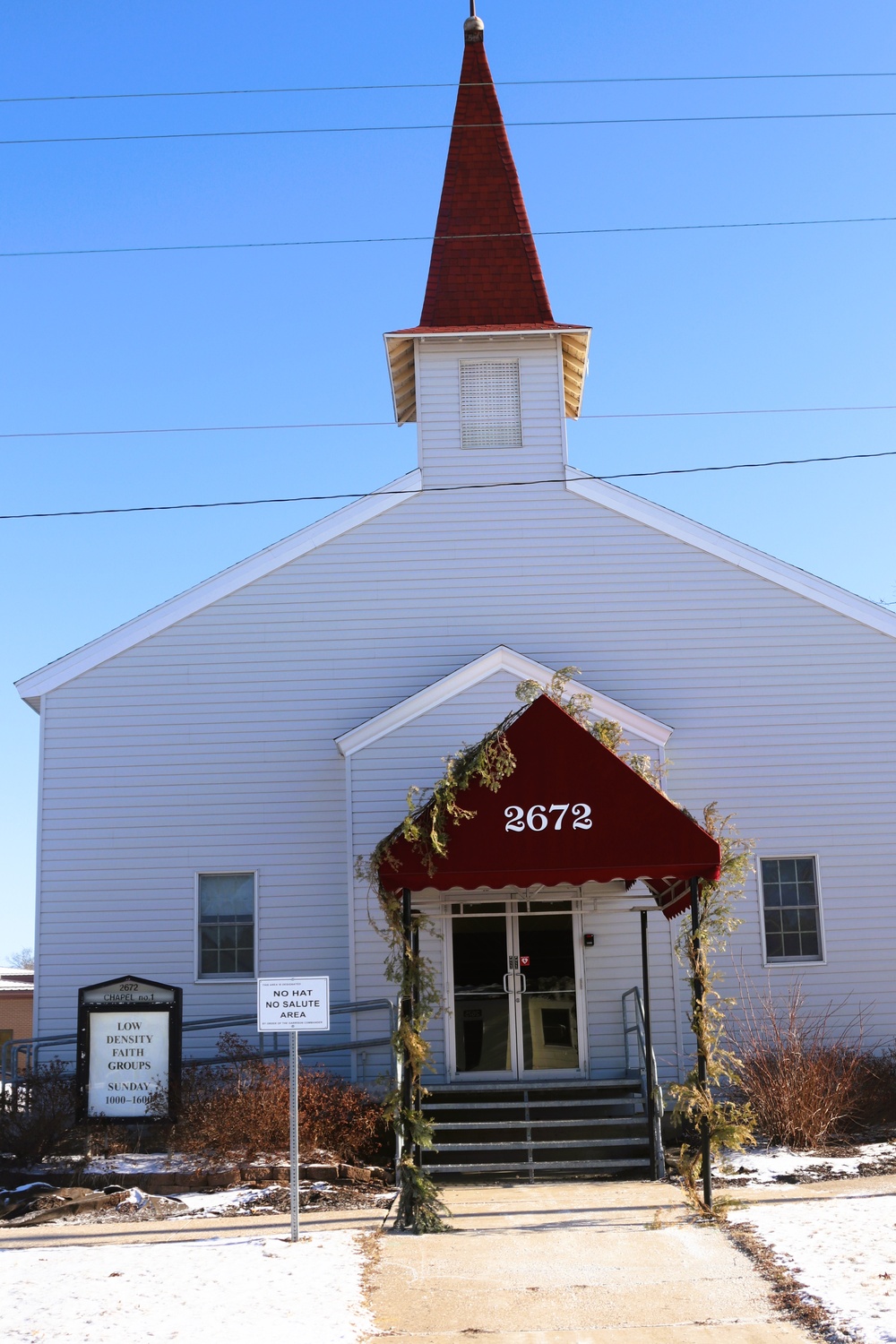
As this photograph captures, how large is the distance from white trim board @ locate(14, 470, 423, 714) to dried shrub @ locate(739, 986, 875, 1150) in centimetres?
834

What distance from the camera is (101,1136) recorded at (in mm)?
13883

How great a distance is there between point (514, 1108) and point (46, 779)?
25.0ft

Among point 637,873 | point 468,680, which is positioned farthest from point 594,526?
point 637,873

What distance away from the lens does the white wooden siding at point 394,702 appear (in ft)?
57.3

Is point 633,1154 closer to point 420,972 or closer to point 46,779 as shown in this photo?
point 420,972

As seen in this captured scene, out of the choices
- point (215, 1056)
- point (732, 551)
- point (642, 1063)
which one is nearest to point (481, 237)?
point (732, 551)

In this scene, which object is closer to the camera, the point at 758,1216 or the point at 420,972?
the point at 758,1216

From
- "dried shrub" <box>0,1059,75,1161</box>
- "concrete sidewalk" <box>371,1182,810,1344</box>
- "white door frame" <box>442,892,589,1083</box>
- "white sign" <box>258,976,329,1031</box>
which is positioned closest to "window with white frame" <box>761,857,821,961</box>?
"white door frame" <box>442,892,589,1083</box>

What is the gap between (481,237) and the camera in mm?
20172

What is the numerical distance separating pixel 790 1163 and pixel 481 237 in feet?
45.0

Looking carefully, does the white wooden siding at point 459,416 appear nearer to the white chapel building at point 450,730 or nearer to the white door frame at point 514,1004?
the white chapel building at point 450,730

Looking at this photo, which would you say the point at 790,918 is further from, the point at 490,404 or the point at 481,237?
the point at 481,237

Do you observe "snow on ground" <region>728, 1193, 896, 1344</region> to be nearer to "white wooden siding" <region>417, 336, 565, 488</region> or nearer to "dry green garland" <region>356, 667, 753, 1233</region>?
"dry green garland" <region>356, 667, 753, 1233</region>

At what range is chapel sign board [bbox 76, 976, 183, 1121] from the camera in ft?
45.4
